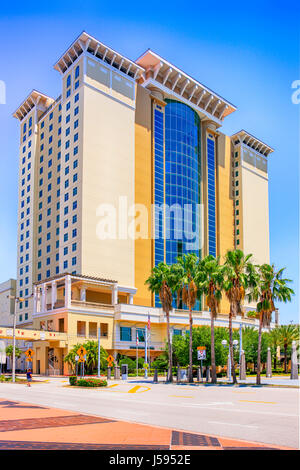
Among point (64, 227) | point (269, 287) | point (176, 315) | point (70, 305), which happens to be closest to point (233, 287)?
point (269, 287)

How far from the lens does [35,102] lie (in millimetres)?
104625

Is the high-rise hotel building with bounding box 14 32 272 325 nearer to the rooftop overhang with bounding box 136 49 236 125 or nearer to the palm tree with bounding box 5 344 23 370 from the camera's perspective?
the rooftop overhang with bounding box 136 49 236 125

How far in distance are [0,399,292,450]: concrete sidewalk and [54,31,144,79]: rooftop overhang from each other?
257 feet

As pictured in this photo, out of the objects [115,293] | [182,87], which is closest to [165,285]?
[115,293]

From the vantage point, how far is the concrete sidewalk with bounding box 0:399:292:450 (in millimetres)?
11383

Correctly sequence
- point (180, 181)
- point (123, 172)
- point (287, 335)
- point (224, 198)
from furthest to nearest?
1. point (224, 198)
2. point (180, 181)
3. point (123, 172)
4. point (287, 335)

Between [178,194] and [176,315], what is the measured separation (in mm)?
24904

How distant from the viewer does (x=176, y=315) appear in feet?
274

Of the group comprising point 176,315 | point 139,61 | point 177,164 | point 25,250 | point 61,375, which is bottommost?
point 61,375

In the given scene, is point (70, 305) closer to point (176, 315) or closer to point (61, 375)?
point (61, 375)

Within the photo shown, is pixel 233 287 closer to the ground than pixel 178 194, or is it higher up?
closer to the ground

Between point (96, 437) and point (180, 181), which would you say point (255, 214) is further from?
point (96, 437)

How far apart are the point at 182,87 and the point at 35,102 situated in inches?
1225

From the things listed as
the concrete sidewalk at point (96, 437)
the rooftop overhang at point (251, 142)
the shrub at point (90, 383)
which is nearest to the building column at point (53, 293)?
the shrub at point (90, 383)
